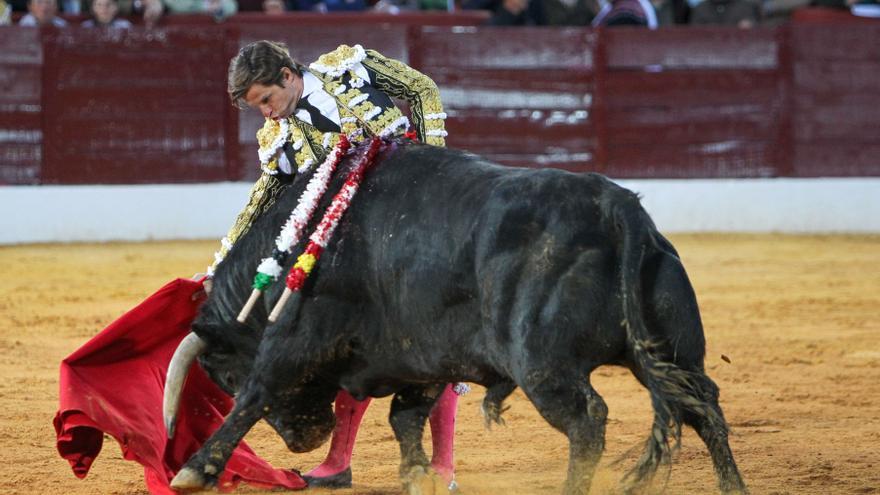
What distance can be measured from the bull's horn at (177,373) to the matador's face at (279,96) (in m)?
0.59

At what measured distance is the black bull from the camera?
2801mm

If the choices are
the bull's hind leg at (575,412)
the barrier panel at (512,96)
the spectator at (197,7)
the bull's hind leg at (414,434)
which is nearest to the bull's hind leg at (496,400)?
the bull's hind leg at (575,412)

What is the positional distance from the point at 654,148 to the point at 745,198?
2.27 feet

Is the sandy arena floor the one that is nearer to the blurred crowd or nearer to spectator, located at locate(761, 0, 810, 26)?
the blurred crowd

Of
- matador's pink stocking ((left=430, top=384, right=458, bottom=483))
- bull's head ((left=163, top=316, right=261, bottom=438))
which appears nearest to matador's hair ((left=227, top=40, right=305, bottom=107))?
bull's head ((left=163, top=316, right=261, bottom=438))

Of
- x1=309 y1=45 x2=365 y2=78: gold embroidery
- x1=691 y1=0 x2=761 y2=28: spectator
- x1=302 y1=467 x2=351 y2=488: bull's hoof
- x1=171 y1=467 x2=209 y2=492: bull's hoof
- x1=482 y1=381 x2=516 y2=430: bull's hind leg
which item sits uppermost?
x1=309 y1=45 x2=365 y2=78: gold embroidery

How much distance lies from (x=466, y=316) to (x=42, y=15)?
6.79 m

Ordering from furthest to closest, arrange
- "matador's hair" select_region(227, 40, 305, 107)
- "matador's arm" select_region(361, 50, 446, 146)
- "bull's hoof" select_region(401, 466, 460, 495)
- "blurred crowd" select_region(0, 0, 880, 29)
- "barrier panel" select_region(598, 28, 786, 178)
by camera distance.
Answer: "barrier panel" select_region(598, 28, 786, 178), "blurred crowd" select_region(0, 0, 880, 29), "matador's arm" select_region(361, 50, 446, 146), "bull's hoof" select_region(401, 466, 460, 495), "matador's hair" select_region(227, 40, 305, 107)

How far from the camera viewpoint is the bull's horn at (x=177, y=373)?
11.0 feet

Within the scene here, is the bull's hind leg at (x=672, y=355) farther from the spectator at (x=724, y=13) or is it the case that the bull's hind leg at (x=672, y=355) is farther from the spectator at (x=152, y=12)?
the spectator at (x=724, y=13)

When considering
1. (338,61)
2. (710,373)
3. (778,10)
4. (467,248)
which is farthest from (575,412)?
(778,10)

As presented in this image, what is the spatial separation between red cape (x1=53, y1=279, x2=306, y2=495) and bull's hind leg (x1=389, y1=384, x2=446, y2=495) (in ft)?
1.12

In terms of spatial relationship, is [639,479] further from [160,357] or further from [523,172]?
[160,357]

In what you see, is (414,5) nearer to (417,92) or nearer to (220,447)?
(417,92)
